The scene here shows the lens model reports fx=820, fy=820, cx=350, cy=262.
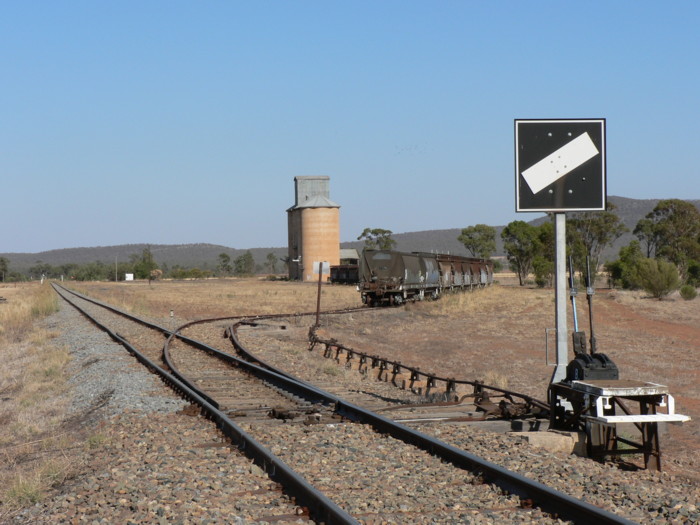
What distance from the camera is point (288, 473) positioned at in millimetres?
5949

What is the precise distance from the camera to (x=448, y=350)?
854 inches

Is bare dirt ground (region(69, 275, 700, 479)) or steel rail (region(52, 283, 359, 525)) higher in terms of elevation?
steel rail (region(52, 283, 359, 525))

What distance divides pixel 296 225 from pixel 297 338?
88519mm

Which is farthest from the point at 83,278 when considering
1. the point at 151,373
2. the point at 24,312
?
the point at 151,373

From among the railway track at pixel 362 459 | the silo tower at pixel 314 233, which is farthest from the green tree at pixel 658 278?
the silo tower at pixel 314 233

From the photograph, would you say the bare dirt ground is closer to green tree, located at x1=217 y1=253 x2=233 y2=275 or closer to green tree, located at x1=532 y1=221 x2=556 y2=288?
green tree, located at x1=532 y1=221 x2=556 y2=288

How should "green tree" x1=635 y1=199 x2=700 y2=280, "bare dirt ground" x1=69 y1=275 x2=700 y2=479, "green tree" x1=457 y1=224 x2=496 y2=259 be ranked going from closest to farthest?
"bare dirt ground" x1=69 y1=275 x2=700 y2=479
"green tree" x1=635 y1=199 x2=700 y2=280
"green tree" x1=457 y1=224 x2=496 y2=259

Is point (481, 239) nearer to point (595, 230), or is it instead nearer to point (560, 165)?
point (595, 230)

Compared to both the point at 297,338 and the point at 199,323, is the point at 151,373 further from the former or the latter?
the point at 199,323

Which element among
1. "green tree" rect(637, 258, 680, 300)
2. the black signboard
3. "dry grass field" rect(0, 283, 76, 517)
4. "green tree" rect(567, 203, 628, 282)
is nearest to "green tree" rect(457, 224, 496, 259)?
"green tree" rect(567, 203, 628, 282)

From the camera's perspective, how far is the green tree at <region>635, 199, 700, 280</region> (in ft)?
245

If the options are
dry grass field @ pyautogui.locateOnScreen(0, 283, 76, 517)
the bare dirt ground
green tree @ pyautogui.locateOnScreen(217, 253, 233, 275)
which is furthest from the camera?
green tree @ pyautogui.locateOnScreen(217, 253, 233, 275)

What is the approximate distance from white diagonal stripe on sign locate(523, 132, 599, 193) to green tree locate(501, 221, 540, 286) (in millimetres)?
72508

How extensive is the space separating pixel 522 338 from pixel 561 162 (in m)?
17.8
